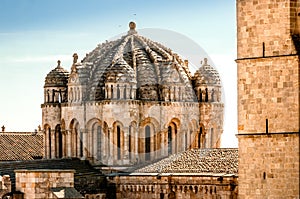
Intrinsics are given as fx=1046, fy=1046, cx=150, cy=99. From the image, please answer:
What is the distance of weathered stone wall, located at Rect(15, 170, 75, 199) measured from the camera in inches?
1242

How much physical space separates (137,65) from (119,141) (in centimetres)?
424

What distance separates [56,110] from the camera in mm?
55031

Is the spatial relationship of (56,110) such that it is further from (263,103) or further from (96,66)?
(263,103)

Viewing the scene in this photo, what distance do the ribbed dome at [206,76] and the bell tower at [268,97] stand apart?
21554 millimetres

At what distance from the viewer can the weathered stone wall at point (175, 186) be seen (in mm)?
46188

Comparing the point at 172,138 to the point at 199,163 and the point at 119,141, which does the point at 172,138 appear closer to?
the point at 119,141

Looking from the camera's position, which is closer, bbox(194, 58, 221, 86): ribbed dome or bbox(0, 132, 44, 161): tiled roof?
bbox(194, 58, 221, 86): ribbed dome

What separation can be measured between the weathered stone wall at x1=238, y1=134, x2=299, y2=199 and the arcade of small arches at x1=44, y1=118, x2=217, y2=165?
18.0 meters

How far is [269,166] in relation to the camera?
3297 centimetres

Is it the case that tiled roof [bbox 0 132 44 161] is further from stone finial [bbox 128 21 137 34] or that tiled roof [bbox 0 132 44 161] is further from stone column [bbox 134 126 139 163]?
stone finial [bbox 128 21 137 34]

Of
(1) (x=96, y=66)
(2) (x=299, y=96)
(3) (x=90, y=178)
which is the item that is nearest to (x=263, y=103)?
(2) (x=299, y=96)

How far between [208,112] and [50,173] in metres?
24.7

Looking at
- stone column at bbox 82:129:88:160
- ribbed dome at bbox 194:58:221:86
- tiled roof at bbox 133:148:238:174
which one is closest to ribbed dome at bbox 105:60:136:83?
stone column at bbox 82:129:88:160

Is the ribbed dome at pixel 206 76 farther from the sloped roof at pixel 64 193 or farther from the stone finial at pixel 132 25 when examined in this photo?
the sloped roof at pixel 64 193
